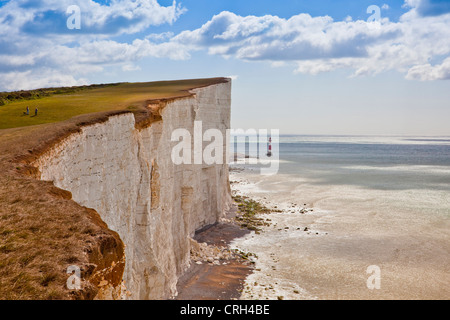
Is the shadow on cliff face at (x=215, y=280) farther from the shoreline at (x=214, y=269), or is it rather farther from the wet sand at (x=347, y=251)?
the wet sand at (x=347, y=251)

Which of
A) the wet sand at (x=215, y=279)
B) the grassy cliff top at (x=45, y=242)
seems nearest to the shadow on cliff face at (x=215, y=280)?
the wet sand at (x=215, y=279)

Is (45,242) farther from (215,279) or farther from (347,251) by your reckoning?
(347,251)

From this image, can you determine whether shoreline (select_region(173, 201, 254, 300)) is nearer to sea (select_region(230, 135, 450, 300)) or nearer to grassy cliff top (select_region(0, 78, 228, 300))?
sea (select_region(230, 135, 450, 300))

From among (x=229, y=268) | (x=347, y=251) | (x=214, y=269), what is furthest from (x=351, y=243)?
(x=214, y=269)

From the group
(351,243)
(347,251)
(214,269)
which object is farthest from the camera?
(351,243)

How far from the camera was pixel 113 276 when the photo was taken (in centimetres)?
573

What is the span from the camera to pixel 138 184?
52.2 feet

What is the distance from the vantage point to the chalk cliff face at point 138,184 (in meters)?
11.9

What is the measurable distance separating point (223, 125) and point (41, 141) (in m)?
20.3

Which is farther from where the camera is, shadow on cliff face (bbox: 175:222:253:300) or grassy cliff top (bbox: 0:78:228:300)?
shadow on cliff face (bbox: 175:222:253:300)

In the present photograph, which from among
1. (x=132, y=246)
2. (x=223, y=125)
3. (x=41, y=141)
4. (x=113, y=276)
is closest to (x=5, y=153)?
(x=41, y=141)

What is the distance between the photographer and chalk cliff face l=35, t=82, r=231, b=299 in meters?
11.9

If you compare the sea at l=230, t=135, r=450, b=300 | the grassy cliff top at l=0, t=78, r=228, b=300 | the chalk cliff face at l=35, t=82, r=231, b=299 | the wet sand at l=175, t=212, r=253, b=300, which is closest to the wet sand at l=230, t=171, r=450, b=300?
the sea at l=230, t=135, r=450, b=300
